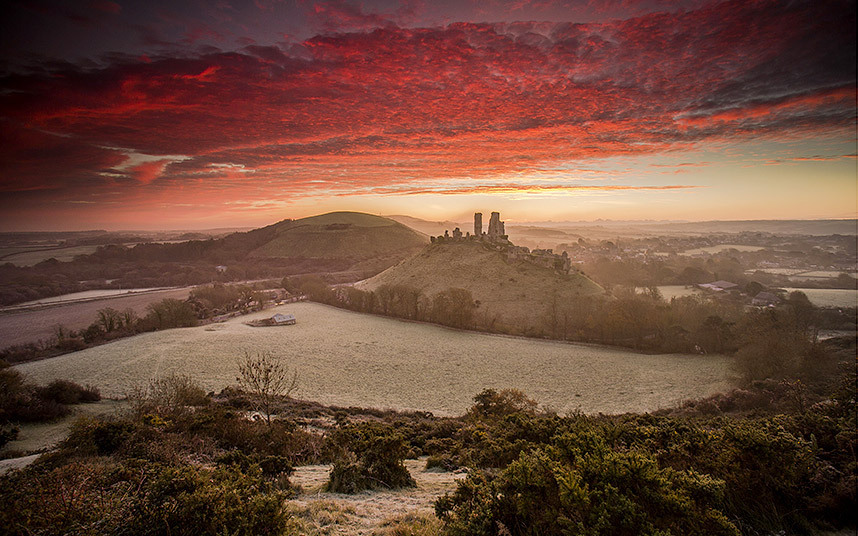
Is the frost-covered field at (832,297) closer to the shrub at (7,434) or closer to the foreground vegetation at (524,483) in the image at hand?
the foreground vegetation at (524,483)

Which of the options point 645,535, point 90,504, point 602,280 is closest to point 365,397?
point 90,504

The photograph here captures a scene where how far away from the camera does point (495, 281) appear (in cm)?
5725

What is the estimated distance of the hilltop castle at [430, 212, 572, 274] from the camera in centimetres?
5704

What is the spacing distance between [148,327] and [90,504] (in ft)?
167

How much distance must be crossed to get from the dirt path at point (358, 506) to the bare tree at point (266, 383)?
235 inches

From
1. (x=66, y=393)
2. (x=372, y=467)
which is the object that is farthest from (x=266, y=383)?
(x=66, y=393)

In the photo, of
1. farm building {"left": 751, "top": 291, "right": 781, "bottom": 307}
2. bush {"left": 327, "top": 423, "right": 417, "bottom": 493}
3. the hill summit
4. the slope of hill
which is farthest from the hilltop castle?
bush {"left": 327, "top": 423, "right": 417, "bottom": 493}

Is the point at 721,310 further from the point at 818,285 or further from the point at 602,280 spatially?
the point at 818,285

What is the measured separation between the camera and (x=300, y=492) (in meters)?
10.4

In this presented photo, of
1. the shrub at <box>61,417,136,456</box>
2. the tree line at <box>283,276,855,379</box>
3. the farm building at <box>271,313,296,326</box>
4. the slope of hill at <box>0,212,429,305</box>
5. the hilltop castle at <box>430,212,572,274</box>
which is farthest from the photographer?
the slope of hill at <box>0,212,429,305</box>

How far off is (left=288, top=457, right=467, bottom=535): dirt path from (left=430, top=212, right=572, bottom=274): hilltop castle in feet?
163

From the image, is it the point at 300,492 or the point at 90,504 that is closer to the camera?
the point at 90,504

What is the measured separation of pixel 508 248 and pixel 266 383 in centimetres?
5333

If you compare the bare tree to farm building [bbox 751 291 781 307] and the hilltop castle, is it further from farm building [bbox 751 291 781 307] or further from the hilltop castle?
farm building [bbox 751 291 781 307]
